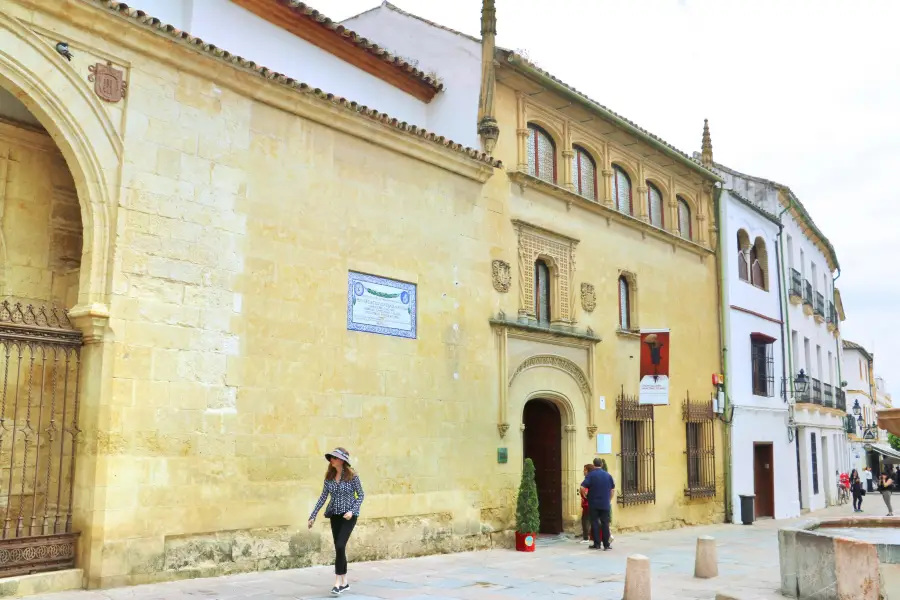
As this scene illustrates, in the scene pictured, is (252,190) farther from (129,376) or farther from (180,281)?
(129,376)

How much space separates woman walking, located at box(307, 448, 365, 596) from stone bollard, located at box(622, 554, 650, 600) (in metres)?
2.86

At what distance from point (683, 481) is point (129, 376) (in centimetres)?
1347

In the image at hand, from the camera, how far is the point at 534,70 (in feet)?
47.7

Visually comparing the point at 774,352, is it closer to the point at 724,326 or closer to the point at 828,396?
the point at 724,326

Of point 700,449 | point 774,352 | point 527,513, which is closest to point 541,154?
point 527,513

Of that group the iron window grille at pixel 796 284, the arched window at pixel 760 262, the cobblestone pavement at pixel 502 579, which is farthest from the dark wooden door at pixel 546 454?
the iron window grille at pixel 796 284

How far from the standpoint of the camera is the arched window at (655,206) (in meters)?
19.1

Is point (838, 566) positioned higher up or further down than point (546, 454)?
further down

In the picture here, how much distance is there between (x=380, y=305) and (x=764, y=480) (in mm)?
15364

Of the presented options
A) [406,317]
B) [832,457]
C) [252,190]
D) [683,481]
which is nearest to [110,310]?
[252,190]

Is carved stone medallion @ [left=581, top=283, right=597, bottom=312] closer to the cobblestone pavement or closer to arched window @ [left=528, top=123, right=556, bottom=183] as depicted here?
arched window @ [left=528, top=123, right=556, bottom=183]

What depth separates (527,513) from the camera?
42.9 ft

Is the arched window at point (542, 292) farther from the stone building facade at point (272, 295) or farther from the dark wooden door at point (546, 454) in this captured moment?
the dark wooden door at point (546, 454)

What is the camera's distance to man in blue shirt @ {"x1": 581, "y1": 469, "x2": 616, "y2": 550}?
43.9 feet
